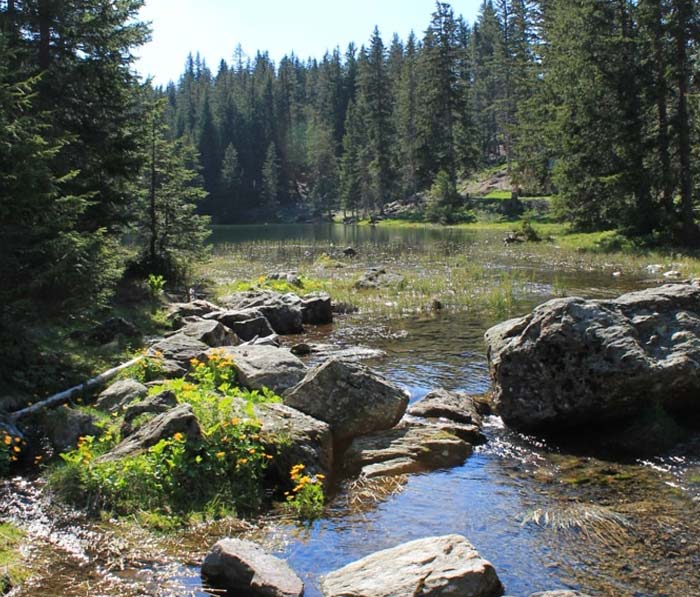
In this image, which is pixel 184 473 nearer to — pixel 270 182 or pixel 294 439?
pixel 294 439

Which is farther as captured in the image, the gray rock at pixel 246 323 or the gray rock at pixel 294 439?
the gray rock at pixel 246 323

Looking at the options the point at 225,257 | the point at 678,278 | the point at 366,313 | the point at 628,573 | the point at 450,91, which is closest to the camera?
the point at 628,573

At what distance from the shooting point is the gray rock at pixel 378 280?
2561 centimetres

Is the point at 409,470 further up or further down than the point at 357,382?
further down

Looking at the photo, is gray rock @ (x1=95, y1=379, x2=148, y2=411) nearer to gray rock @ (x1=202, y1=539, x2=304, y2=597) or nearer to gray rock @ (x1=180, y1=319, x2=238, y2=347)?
gray rock @ (x1=180, y1=319, x2=238, y2=347)

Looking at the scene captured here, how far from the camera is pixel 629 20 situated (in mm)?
39062

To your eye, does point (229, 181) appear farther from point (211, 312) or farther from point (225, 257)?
point (211, 312)

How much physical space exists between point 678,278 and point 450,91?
5526 cm

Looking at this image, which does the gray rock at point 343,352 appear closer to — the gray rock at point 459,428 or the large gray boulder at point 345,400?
the large gray boulder at point 345,400

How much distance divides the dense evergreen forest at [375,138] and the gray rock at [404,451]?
5.91 meters

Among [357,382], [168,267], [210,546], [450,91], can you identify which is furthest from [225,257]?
[450,91]

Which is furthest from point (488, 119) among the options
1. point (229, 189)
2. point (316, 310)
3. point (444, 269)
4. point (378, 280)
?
point (316, 310)

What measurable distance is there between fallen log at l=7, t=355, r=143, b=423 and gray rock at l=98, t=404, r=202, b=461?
2.27 m

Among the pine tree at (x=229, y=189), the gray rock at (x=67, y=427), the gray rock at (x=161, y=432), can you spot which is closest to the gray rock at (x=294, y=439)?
the gray rock at (x=161, y=432)
